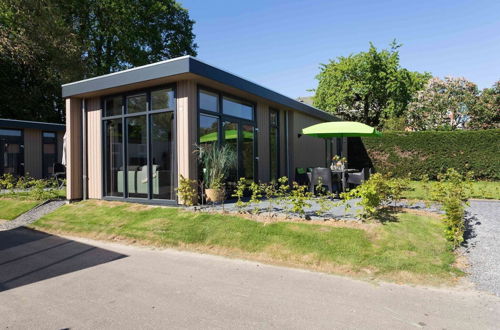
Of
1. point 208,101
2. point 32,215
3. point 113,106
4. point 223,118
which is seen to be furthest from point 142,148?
point 32,215

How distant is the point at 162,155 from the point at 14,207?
458 centimetres

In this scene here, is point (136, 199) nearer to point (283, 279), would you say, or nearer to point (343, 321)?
point (283, 279)

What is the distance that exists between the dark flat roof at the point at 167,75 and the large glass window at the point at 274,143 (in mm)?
1175

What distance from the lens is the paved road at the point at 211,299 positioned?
2.75 m

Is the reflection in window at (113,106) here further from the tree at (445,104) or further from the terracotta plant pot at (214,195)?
the tree at (445,104)

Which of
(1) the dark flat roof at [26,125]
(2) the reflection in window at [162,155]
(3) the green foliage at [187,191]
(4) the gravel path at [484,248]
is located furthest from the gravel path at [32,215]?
(4) the gravel path at [484,248]

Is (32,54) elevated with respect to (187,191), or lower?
elevated

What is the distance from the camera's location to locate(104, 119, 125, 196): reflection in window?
8.27 metres

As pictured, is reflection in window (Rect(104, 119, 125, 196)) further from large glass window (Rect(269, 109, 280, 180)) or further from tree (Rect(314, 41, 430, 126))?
tree (Rect(314, 41, 430, 126))

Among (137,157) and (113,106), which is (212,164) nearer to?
(137,157)

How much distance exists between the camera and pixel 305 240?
16.1 feet

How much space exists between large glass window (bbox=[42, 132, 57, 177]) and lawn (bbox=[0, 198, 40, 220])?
716 cm

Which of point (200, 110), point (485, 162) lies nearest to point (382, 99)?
point (485, 162)

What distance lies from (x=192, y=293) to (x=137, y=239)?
9.16 feet
